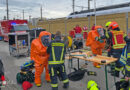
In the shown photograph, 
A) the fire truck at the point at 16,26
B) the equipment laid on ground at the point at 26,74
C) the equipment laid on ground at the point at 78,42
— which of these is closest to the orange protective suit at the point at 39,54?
the equipment laid on ground at the point at 26,74

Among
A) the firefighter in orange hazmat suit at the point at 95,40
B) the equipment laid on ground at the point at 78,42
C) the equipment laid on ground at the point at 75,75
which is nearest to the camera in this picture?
the equipment laid on ground at the point at 75,75

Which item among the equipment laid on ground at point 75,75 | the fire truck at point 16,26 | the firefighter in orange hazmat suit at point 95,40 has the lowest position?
the equipment laid on ground at point 75,75

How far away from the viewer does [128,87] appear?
296 centimetres

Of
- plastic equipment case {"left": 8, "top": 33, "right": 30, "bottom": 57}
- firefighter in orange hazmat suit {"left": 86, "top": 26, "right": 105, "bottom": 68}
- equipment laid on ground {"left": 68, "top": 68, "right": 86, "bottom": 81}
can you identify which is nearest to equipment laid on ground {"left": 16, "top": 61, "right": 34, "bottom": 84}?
equipment laid on ground {"left": 68, "top": 68, "right": 86, "bottom": 81}

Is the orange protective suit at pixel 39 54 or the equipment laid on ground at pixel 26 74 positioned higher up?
the orange protective suit at pixel 39 54

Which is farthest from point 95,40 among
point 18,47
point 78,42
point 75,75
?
point 18,47

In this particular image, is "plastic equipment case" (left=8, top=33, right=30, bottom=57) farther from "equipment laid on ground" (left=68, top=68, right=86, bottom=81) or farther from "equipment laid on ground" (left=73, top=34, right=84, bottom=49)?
"equipment laid on ground" (left=68, top=68, right=86, bottom=81)

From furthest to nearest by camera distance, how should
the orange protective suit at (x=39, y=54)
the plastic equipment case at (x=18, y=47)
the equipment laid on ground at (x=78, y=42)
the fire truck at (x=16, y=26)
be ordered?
the fire truck at (x=16, y=26) → the equipment laid on ground at (x=78, y=42) → the plastic equipment case at (x=18, y=47) → the orange protective suit at (x=39, y=54)

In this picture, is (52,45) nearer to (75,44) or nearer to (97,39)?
(97,39)

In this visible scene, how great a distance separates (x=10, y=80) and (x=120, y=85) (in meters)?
3.85

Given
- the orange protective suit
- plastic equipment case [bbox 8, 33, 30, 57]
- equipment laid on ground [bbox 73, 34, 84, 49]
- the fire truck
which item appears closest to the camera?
the orange protective suit

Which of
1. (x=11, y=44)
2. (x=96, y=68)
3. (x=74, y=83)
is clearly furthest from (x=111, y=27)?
(x=11, y=44)

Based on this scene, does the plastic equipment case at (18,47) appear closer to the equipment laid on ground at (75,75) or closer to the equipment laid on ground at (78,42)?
the equipment laid on ground at (78,42)

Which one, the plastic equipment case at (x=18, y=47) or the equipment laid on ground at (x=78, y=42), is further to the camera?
the equipment laid on ground at (x=78, y=42)
